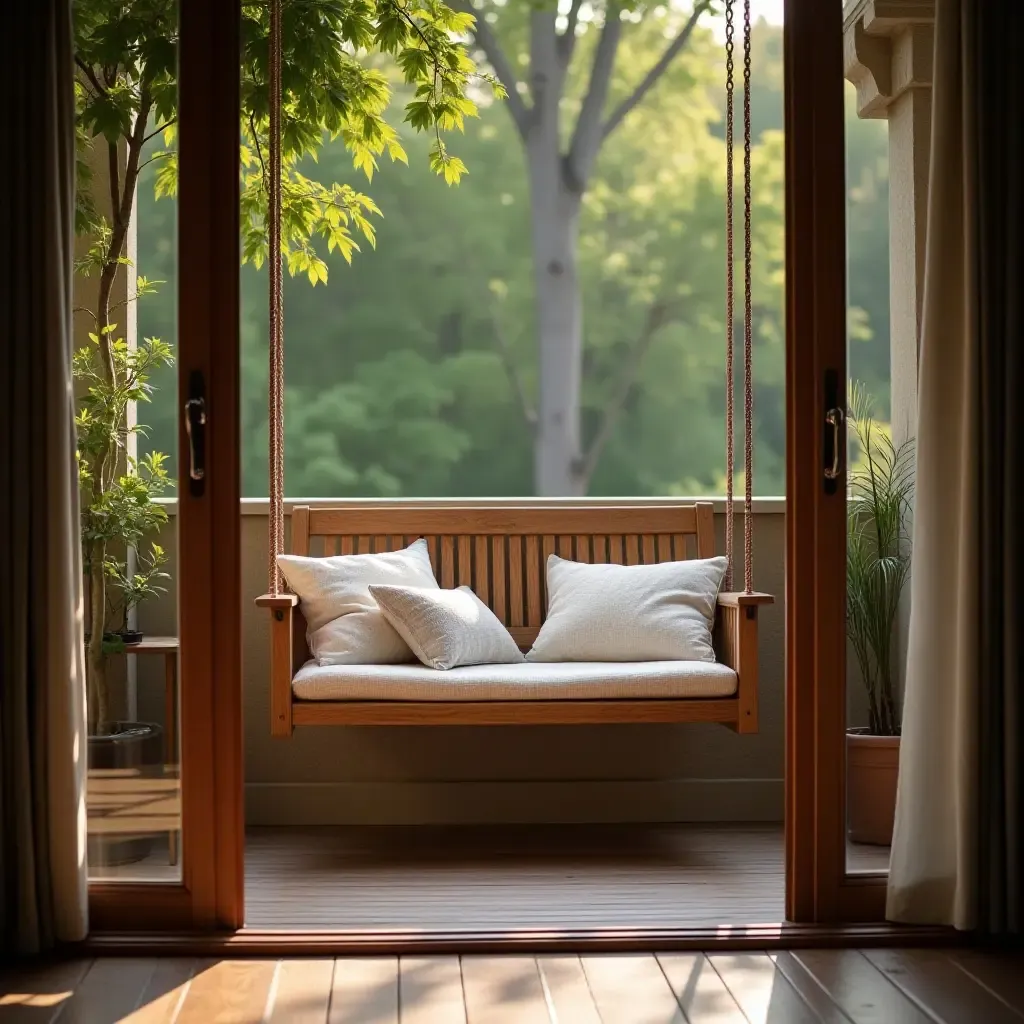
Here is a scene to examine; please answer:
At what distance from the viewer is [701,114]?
531 inches

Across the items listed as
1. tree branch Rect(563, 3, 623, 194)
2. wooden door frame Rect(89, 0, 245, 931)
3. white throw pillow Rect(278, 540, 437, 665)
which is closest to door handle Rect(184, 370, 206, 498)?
wooden door frame Rect(89, 0, 245, 931)

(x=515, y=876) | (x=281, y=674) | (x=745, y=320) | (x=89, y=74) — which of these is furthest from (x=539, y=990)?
(x=89, y=74)

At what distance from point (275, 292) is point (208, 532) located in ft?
3.01

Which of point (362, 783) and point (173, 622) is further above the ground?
point (173, 622)

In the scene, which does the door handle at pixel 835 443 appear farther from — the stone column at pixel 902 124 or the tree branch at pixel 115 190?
the tree branch at pixel 115 190

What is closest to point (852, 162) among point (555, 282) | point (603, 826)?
point (555, 282)

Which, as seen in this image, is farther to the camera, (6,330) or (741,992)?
(6,330)

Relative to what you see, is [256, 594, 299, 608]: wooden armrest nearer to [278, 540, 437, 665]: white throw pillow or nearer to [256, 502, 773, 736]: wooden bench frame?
[278, 540, 437, 665]: white throw pillow

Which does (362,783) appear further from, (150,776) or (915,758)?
(915,758)

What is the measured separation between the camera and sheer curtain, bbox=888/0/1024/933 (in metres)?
2.64

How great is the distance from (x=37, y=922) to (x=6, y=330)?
1.18 m

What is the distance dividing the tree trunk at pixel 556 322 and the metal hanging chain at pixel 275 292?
710 centimetres

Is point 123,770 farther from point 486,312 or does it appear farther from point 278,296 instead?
point 486,312

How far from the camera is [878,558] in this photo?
3.75m
